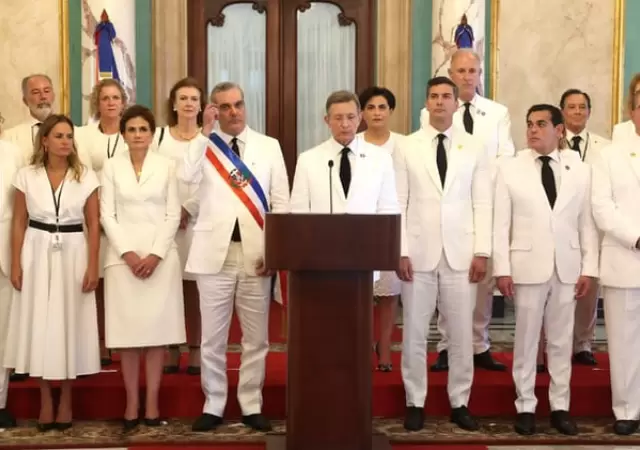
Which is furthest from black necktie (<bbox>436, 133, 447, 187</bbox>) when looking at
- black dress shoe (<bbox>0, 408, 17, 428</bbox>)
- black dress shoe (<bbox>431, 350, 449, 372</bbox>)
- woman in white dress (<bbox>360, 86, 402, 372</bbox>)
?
black dress shoe (<bbox>0, 408, 17, 428</bbox>)

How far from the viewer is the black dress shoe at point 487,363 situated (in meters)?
5.36

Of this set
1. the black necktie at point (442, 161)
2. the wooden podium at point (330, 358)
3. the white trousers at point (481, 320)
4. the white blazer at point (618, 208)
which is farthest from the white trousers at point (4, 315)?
the white blazer at point (618, 208)

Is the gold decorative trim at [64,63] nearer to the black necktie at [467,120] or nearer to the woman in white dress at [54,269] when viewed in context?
the woman in white dress at [54,269]

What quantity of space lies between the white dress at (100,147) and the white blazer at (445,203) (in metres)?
1.68

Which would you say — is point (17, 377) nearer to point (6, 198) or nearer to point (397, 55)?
point (6, 198)

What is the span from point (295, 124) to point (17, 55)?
2.61m

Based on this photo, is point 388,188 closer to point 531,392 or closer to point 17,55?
point 531,392

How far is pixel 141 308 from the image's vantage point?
15.2 feet

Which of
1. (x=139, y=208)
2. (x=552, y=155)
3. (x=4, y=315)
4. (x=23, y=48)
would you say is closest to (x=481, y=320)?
(x=552, y=155)

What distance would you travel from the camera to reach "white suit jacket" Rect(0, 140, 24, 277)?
474 centimetres

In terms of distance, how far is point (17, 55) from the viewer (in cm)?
782

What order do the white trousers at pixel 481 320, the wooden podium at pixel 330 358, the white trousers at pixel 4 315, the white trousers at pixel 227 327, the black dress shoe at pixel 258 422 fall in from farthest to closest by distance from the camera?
the white trousers at pixel 481 320 → the white trousers at pixel 4 315 → the black dress shoe at pixel 258 422 → the white trousers at pixel 227 327 → the wooden podium at pixel 330 358

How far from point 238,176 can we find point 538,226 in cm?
161

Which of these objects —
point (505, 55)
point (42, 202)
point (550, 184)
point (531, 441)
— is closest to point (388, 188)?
point (550, 184)
